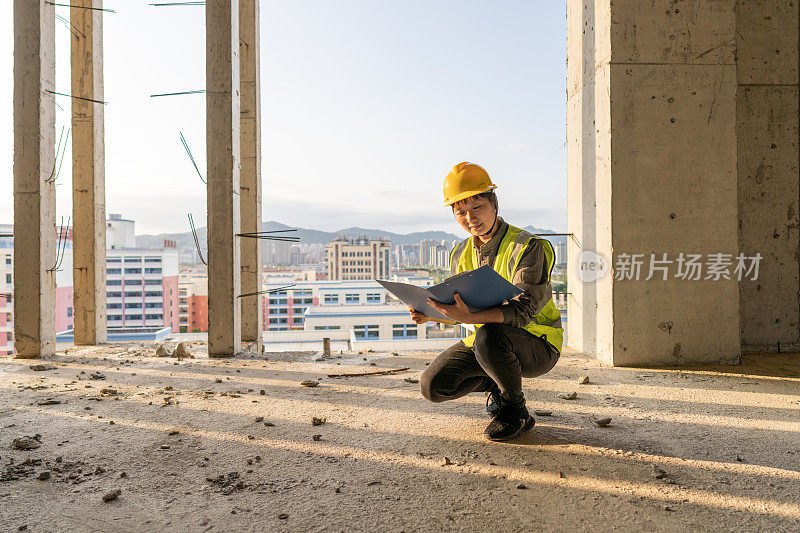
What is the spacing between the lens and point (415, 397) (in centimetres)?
360

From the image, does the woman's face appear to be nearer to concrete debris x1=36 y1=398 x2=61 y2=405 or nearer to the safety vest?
the safety vest

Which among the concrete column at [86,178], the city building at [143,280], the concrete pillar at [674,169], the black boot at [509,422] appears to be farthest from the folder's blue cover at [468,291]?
the city building at [143,280]

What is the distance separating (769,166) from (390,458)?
5.16 m

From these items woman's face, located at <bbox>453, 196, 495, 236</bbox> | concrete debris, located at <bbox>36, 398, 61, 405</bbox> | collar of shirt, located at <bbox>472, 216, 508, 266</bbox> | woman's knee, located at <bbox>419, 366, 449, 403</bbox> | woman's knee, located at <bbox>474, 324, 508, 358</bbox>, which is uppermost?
woman's face, located at <bbox>453, 196, 495, 236</bbox>

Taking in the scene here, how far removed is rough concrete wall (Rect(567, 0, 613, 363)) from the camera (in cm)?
474

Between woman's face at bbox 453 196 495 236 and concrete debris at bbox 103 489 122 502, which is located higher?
woman's face at bbox 453 196 495 236

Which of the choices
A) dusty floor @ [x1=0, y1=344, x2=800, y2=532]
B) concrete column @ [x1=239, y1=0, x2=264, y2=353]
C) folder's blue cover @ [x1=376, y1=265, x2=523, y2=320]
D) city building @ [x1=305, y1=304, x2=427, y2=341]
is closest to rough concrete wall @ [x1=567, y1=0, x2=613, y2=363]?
dusty floor @ [x1=0, y1=344, x2=800, y2=532]

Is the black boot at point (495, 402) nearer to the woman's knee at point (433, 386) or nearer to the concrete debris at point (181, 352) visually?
the woman's knee at point (433, 386)

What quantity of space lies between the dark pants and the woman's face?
0.53 meters

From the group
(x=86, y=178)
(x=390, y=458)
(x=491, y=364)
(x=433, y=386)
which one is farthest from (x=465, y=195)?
(x=86, y=178)

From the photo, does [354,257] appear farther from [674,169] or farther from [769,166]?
[674,169]

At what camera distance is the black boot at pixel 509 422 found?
2.62m

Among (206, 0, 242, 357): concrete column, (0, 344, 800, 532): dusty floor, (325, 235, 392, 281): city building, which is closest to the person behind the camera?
(0, 344, 800, 532): dusty floor

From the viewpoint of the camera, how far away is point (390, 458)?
2.41 metres
